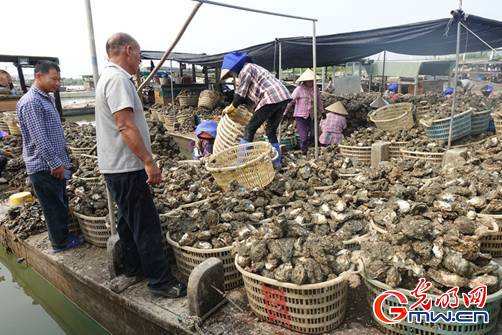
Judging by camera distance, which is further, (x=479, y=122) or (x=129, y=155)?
(x=479, y=122)

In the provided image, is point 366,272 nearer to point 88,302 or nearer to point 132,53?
point 132,53

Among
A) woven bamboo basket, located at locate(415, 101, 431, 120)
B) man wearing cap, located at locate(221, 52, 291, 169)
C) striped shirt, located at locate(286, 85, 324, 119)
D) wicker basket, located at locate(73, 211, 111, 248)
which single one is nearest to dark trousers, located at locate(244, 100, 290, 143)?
man wearing cap, located at locate(221, 52, 291, 169)

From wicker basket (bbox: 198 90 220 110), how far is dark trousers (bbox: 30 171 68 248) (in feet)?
29.6

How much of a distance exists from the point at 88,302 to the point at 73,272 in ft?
1.02

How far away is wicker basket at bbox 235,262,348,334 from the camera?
209 cm

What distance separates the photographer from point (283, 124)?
320 inches

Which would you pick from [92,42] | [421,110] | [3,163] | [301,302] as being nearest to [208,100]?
[3,163]

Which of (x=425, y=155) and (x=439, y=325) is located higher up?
(x=425, y=155)

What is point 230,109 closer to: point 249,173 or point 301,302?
point 249,173

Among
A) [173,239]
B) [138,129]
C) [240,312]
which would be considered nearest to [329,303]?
[240,312]

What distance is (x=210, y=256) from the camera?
8.73 ft

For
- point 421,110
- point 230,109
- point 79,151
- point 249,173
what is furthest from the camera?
point 79,151

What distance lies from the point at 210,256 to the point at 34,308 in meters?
2.95

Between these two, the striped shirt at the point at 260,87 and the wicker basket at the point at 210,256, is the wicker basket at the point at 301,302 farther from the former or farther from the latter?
the striped shirt at the point at 260,87
